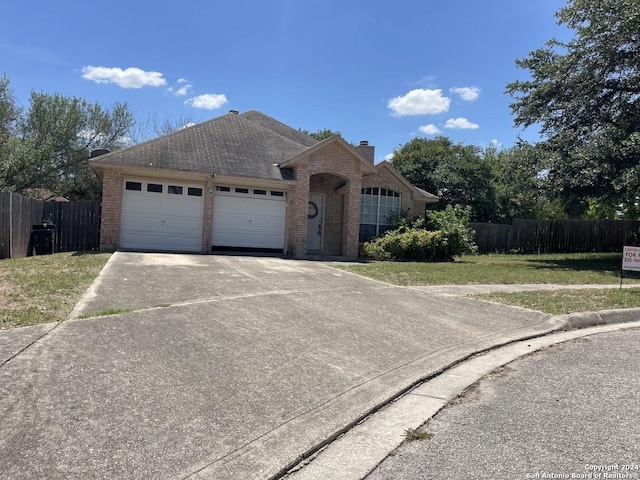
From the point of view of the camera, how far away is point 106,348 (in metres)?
5.03

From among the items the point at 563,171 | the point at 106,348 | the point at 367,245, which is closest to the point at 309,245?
the point at 367,245

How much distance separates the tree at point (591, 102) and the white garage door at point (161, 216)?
1378 centimetres

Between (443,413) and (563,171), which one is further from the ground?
(563,171)

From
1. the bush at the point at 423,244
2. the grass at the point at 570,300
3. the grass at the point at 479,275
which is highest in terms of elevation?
the bush at the point at 423,244

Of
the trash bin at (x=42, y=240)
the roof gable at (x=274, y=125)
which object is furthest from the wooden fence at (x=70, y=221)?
the roof gable at (x=274, y=125)

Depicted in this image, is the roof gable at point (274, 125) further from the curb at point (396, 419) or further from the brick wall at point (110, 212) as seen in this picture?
the curb at point (396, 419)

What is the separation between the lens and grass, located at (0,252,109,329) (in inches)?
235

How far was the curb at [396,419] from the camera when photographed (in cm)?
340

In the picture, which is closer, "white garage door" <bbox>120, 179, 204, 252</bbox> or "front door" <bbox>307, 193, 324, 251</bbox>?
"white garage door" <bbox>120, 179, 204, 252</bbox>

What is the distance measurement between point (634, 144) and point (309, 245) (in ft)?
40.0

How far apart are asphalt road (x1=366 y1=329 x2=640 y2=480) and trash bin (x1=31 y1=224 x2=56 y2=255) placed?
15.6 meters

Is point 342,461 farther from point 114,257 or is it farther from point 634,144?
point 634,144

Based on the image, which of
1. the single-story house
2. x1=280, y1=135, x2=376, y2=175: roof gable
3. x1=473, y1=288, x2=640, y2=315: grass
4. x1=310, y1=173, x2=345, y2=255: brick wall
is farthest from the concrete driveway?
x1=310, y1=173, x2=345, y2=255: brick wall

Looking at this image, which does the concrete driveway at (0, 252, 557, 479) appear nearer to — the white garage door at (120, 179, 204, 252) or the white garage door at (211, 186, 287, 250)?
the white garage door at (120, 179, 204, 252)
